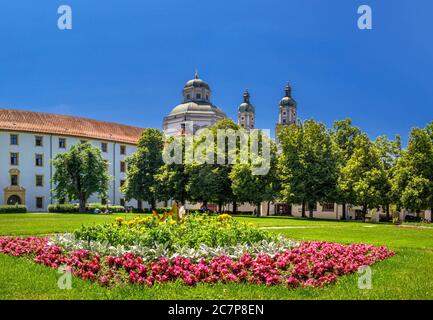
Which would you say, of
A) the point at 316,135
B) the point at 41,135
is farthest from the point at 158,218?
the point at 41,135

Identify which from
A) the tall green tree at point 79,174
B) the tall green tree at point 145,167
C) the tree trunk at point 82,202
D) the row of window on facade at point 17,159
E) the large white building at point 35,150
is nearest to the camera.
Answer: the tree trunk at point 82,202

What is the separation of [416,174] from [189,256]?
1428 inches

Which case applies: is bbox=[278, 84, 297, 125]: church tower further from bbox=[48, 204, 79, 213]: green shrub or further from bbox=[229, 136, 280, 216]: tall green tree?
bbox=[48, 204, 79, 213]: green shrub

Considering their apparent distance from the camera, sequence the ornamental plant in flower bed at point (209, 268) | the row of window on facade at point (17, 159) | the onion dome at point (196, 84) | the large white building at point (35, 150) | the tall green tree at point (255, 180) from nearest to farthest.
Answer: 1. the ornamental plant in flower bed at point (209, 268)
2. the tall green tree at point (255, 180)
3. the large white building at point (35, 150)
4. the row of window on facade at point (17, 159)
5. the onion dome at point (196, 84)

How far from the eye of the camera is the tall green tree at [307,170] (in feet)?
147

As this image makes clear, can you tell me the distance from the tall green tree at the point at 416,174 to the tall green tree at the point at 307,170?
6212mm

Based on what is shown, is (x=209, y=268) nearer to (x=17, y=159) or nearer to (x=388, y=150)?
(x=388, y=150)

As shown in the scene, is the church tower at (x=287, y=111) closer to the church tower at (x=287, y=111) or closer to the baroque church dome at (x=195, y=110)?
the church tower at (x=287, y=111)

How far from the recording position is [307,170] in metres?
45.4

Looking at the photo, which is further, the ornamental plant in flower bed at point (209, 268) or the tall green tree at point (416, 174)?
the tall green tree at point (416, 174)

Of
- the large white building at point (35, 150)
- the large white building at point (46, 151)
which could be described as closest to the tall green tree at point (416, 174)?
the large white building at point (46, 151)

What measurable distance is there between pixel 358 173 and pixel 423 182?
694 cm

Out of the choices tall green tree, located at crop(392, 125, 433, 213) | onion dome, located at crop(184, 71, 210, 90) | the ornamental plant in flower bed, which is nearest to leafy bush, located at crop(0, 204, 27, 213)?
tall green tree, located at crop(392, 125, 433, 213)

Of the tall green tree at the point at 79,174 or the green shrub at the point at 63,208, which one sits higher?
the tall green tree at the point at 79,174
